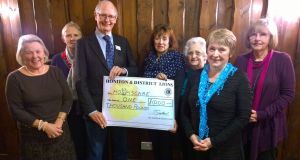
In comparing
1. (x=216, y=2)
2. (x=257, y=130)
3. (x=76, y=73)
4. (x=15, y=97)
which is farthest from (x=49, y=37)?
(x=257, y=130)

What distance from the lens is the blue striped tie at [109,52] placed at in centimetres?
213

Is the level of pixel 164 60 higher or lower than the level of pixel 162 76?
higher

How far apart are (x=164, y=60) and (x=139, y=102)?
395 mm

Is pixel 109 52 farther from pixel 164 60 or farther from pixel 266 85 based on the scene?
pixel 266 85

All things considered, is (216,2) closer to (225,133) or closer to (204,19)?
(204,19)

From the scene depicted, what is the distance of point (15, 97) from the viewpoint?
1.80 m

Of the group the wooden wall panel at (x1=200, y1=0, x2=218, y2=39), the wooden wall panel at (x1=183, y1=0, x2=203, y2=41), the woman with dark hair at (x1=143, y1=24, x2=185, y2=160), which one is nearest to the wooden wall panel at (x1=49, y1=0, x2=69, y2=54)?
the woman with dark hair at (x1=143, y1=24, x2=185, y2=160)

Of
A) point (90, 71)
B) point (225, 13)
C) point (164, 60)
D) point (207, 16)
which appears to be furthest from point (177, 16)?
point (90, 71)

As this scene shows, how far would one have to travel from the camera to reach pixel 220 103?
5.40 ft

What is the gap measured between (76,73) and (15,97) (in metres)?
0.49

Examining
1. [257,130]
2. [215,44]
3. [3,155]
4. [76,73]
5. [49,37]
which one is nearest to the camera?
[215,44]

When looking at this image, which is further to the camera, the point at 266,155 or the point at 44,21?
the point at 44,21

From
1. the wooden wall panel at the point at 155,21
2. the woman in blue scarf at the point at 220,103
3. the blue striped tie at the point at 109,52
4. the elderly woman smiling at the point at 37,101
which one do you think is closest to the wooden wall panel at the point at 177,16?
the wooden wall panel at the point at 155,21

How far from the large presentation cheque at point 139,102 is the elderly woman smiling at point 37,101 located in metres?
0.35
